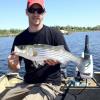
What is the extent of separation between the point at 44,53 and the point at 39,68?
549mm

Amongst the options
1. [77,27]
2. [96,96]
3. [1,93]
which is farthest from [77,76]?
[77,27]

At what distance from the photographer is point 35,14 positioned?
6.34m

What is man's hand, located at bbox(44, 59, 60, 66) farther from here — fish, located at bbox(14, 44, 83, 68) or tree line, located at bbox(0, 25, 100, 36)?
tree line, located at bbox(0, 25, 100, 36)

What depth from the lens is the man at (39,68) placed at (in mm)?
6145

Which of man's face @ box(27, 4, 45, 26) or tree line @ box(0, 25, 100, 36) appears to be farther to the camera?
tree line @ box(0, 25, 100, 36)

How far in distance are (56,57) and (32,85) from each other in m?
0.79

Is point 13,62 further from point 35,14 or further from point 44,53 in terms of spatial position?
point 35,14

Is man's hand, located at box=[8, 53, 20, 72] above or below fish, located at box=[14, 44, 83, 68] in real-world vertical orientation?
below

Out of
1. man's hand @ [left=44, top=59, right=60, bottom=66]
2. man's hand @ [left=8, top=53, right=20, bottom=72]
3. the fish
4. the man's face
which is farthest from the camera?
the man's face

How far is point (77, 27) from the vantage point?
143 metres

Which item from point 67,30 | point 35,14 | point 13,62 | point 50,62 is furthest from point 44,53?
point 67,30

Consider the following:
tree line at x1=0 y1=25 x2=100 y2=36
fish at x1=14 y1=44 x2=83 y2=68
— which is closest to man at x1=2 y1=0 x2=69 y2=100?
fish at x1=14 y1=44 x2=83 y2=68

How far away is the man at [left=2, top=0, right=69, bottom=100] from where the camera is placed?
20.2 ft

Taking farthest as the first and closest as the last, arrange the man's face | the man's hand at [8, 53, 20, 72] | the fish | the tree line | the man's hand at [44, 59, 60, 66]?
the tree line, the man's face, the man's hand at [8, 53, 20, 72], the man's hand at [44, 59, 60, 66], the fish
